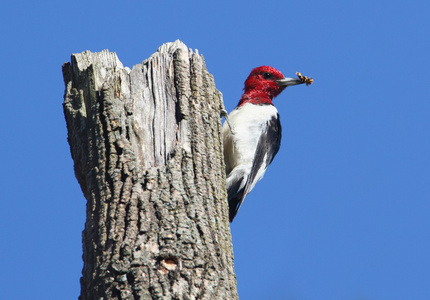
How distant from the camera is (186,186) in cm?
317

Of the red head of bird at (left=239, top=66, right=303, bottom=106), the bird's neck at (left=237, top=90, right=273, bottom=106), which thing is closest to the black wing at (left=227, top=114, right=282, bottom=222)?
the bird's neck at (left=237, top=90, right=273, bottom=106)

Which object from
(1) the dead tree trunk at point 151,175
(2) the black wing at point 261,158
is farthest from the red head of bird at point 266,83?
(1) the dead tree trunk at point 151,175

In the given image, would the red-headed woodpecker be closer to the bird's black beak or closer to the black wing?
the black wing

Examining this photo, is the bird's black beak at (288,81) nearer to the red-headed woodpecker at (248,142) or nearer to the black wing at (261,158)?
the red-headed woodpecker at (248,142)

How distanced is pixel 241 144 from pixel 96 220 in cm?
225

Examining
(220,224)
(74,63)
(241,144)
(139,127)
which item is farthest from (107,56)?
(241,144)

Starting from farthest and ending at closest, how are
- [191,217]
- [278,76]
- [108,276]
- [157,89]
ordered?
[278,76] → [157,89] → [191,217] → [108,276]

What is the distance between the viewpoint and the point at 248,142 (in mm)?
5191

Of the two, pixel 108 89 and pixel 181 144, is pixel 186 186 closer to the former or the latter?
pixel 181 144

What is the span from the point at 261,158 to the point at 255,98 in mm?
772

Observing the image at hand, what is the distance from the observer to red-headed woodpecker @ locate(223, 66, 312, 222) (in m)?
5.05

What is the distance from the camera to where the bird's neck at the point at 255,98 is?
5.86 metres

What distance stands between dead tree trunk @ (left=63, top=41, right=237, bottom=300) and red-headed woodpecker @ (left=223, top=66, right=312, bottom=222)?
126 cm

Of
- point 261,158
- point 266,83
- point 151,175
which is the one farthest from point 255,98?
point 151,175
